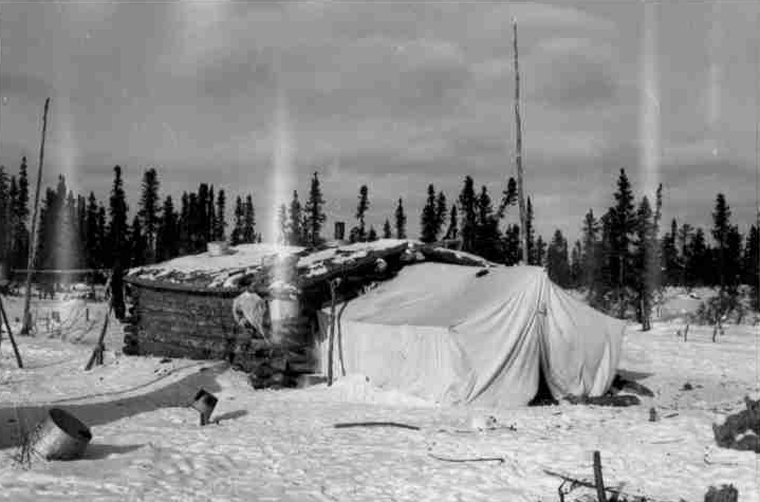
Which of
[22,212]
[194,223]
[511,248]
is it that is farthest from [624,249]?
[22,212]

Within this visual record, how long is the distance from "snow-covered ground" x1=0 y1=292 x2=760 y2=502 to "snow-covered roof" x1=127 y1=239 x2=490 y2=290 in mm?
2662

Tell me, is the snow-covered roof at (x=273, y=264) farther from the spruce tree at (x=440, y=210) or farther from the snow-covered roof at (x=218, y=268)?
the spruce tree at (x=440, y=210)

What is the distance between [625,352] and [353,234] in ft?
171

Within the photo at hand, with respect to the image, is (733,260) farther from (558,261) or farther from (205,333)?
(205,333)

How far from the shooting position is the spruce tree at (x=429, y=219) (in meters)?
69.8

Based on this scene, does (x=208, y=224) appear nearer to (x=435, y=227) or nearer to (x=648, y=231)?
(x=435, y=227)

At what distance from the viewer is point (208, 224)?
256 ft

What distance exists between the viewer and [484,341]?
14.6 meters

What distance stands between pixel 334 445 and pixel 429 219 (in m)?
61.1

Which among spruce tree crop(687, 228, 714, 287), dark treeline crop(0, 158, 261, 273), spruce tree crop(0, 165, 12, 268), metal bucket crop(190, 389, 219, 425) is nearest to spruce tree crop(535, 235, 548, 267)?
spruce tree crop(687, 228, 714, 287)

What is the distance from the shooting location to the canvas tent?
1441 cm

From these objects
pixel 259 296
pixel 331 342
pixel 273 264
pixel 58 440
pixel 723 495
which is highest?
pixel 273 264

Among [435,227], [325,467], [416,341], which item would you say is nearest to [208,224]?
[435,227]

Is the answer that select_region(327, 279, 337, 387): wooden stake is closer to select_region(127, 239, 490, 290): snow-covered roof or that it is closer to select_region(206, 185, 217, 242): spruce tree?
select_region(127, 239, 490, 290): snow-covered roof
